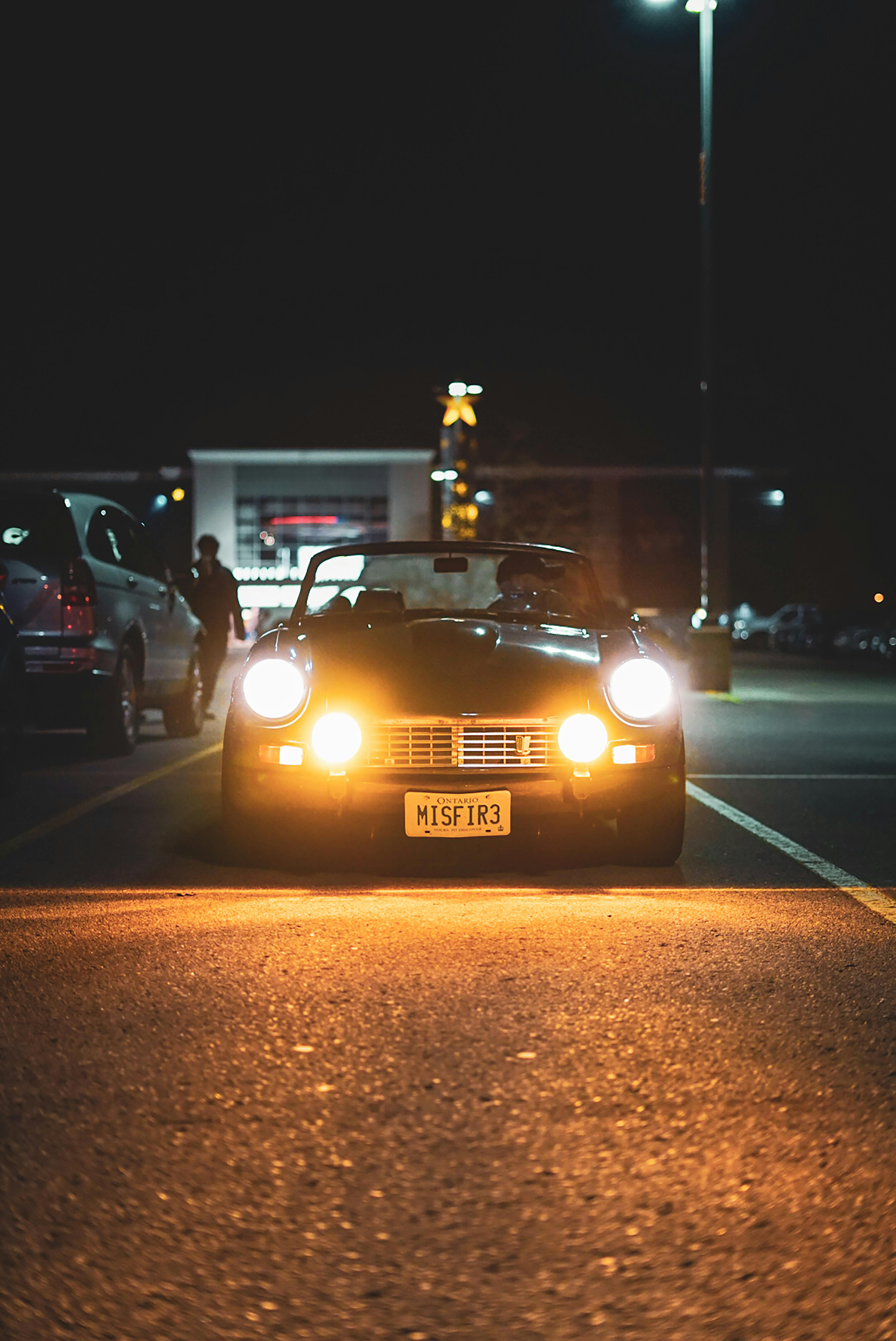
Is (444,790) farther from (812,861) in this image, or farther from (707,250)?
(707,250)

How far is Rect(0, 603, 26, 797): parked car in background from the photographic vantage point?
31.9 ft

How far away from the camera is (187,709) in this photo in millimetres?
14438

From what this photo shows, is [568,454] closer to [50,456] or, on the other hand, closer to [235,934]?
[50,456]

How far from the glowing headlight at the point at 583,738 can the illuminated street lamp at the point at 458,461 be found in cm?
3362

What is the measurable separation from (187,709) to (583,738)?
8279 mm

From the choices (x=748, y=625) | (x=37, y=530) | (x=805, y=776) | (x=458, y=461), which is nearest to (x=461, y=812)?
(x=805, y=776)

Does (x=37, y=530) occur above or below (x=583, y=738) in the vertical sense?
above

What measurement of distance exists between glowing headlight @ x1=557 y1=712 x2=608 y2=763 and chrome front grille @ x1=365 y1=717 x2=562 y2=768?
0.04 meters

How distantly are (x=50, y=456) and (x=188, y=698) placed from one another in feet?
143

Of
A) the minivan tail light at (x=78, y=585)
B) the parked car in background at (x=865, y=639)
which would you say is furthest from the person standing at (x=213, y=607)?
the parked car in background at (x=865, y=639)

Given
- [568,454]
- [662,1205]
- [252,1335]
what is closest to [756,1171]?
[662,1205]

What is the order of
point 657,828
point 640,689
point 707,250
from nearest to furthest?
point 640,689 < point 657,828 < point 707,250

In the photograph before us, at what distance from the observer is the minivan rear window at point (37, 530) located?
37.5 feet

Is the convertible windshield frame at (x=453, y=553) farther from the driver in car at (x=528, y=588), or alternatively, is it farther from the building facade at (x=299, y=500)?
the building facade at (x=299, y=500)
